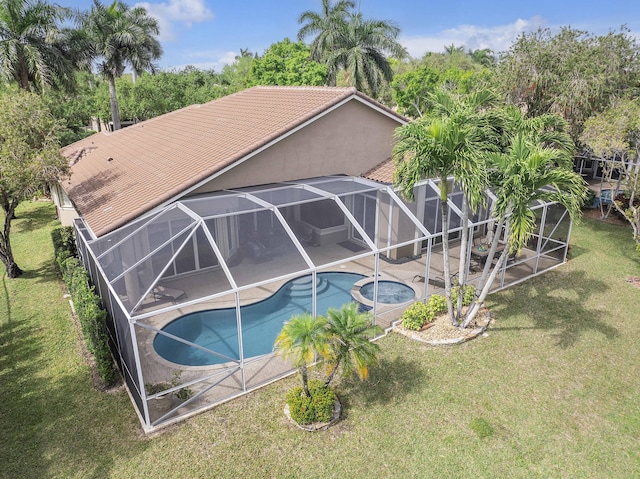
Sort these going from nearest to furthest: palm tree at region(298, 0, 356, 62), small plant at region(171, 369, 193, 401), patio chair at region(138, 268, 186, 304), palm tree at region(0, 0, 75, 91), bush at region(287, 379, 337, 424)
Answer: bush at region(287, 379, 337, 424)
small plant at region(171, 369, 193, 401)
patio chair at region(138, 268, 186, 304)
palm tree at region(0, 0, 75, 91)
palm tree at region(298, 0, 356, 62)

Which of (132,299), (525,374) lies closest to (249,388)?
(132,299)

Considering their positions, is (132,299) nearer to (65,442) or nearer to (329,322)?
(65,442)

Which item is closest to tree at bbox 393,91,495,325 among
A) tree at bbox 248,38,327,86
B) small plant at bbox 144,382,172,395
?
small plant at bbox 144,382,172,395

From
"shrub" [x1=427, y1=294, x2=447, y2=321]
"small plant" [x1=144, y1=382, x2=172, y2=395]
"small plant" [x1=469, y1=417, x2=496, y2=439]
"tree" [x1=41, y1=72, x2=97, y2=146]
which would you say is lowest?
"small plant" [x1=469, y1=417, x2=496, y2=439]

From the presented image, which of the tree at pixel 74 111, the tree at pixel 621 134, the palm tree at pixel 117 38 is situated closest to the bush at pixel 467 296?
the tree at pixel 621 134

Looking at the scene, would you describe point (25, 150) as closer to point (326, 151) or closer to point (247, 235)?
point (247, 235)

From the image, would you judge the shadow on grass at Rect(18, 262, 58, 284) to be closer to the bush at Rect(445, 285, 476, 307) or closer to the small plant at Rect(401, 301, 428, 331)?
the small plant at Rect(401, 301, 428, 331)

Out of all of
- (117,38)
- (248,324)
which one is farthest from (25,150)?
(117,38)

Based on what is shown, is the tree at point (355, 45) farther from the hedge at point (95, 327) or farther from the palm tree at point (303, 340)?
the palm tree at point (303, 340)

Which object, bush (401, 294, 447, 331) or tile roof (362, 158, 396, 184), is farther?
tile roof (362, 158, 396, 184)
